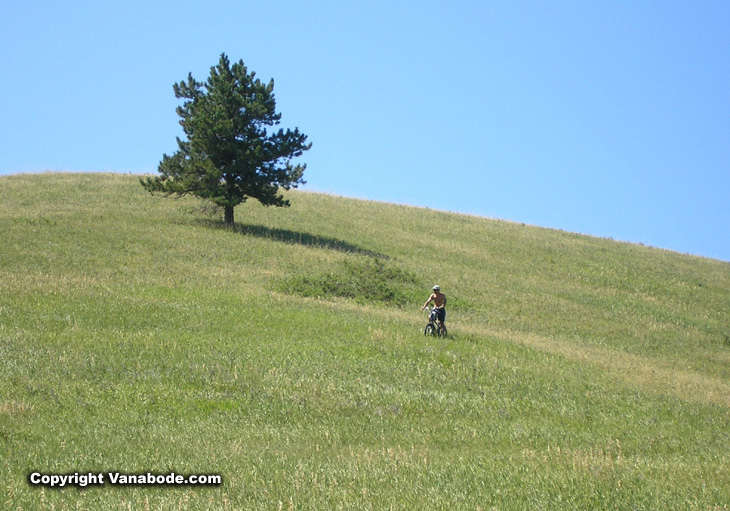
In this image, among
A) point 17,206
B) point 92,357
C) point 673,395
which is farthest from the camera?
point 17,206

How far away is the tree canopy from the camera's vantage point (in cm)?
3956

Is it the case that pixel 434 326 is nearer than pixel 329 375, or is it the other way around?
pixel 329 375

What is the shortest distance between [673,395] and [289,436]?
11570 millimetres

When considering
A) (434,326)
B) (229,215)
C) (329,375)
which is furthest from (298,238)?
(329,375)

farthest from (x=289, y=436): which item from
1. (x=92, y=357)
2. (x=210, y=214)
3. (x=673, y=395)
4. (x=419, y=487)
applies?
(x=210, y=214)

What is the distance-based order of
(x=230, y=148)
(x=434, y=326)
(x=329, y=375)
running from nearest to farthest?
(x=329, y=375) < (x=434, y=326) < (x=230, y=148)

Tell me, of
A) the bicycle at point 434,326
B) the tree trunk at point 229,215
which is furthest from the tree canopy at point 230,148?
the bicycle at point 434,326

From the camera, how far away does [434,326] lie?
2272 centimetres

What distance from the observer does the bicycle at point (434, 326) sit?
22.6 metres

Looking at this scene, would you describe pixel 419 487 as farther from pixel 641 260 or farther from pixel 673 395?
pixel 641 260

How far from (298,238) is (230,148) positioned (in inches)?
264

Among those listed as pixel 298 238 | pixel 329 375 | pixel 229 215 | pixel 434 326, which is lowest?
pixel 329 375

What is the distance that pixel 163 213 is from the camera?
44625 mm

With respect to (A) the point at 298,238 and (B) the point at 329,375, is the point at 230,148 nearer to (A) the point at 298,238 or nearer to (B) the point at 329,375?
(A) the point at 298,238
